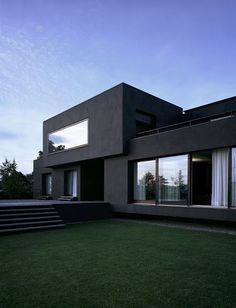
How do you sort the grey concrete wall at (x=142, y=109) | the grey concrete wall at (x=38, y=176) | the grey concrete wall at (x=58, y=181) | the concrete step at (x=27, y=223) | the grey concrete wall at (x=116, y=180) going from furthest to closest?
1. the grey concrete wall at (x=38, y=176)
2. the grey concrete wall at (x=58, y=181)
3. the grey concrete wall at (x=116, y=180)
4. the grey concrete wall at (x=142, y=109)
5. the concrete step at (x=27, y=223)

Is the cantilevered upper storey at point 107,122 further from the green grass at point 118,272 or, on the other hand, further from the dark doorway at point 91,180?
the green grass at point 118,272

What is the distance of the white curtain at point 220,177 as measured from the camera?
836 centimetres

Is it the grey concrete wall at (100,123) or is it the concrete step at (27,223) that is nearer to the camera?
the concrete step at (27,223)

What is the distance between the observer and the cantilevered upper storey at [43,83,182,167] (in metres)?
11.6

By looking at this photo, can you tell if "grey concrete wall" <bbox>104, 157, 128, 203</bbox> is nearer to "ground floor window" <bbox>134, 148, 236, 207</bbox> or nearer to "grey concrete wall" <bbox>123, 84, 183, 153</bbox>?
"ground floor window" <bbox>134, 148, 236, 207</bbox>

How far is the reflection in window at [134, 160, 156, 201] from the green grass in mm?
3969

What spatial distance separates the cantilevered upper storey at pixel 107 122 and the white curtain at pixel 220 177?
411 centimetres

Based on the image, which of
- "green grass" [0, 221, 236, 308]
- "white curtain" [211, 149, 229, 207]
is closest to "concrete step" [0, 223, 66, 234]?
"green grass" [0, 221, 236, 308]

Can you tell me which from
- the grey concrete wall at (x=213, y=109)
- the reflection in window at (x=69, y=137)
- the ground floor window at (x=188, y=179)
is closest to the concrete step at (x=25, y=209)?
the ground floor window at (x=188, y=179)

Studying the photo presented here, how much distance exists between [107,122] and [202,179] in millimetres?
5029

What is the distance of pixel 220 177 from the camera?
8.50 meters

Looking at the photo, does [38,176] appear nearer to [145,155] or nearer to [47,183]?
[47,183]

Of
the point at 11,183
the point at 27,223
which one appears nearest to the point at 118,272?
the point at 27,223

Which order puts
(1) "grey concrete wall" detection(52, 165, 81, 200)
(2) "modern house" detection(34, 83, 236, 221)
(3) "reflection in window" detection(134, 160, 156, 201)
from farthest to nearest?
(1) "grey concrete wall" detection(52, 165, 81, 200), (3) "reflection in window" detection(134, 160, 156, 201), (2) "modern house" detection(34, 83, 236, 221)
